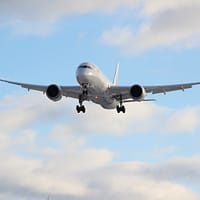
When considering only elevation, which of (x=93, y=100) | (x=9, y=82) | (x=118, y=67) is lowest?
(x=93, y=100)

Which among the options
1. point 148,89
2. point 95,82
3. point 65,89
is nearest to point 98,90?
point 95,82

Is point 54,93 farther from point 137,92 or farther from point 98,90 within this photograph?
point 137,92

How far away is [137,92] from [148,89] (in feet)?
8.72

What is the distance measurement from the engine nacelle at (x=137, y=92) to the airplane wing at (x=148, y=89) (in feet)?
1.65

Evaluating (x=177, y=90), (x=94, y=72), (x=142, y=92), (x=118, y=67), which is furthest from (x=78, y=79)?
(x=118, y=67)

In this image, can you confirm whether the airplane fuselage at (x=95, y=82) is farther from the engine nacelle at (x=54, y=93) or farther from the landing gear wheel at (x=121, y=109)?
the landing gear wheel at (x=121, y=109)

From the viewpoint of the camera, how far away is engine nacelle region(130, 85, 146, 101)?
229ft

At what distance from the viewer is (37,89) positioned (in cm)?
7456

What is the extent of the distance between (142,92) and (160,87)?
2.86 metres

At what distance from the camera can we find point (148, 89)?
7250 centimetres

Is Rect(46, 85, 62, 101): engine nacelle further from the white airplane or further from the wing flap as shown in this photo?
the wing flap

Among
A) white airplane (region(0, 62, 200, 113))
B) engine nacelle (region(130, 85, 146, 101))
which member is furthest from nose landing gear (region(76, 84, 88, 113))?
engine nacelle (region(130, 85, 146, 101))

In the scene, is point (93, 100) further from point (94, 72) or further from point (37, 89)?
point (37, 89)

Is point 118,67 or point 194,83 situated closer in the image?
point 194,83
